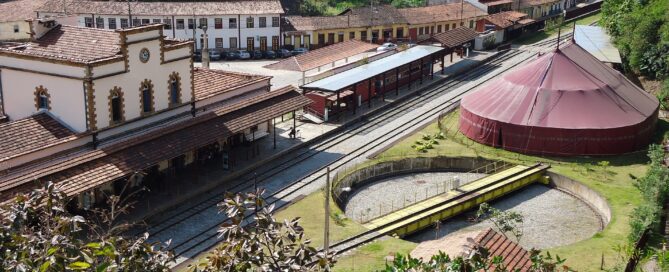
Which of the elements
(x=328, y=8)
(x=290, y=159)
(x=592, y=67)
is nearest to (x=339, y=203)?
(x=290, y=159)

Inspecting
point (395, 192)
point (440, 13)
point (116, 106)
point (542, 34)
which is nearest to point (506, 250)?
point (395, 192)

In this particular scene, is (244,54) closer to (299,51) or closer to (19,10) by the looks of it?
(299,51)

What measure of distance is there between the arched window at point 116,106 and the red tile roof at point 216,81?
23.6ft

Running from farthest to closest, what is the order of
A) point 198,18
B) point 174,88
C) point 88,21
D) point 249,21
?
1. point 249,21
2. point 198,18
3. point 88,21
4. point 174,88

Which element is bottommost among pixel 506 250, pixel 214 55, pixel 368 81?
pixel 214 55

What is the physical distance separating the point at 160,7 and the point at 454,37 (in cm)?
3510

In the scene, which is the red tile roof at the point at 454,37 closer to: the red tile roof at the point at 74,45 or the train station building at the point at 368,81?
the train station building at the point at 368,81

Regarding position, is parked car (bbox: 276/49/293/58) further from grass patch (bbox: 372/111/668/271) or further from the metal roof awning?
the metal roof awning

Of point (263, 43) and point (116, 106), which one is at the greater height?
point (116, 106)

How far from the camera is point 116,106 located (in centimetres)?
4481

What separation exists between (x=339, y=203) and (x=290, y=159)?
8515 mm

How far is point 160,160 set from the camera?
1693 inches

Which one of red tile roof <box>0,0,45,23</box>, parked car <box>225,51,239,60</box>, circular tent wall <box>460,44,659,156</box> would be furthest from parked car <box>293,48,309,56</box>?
circular tent wall <box>460,44,659,156</box>

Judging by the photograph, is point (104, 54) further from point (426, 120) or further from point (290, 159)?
point (426, 120)
